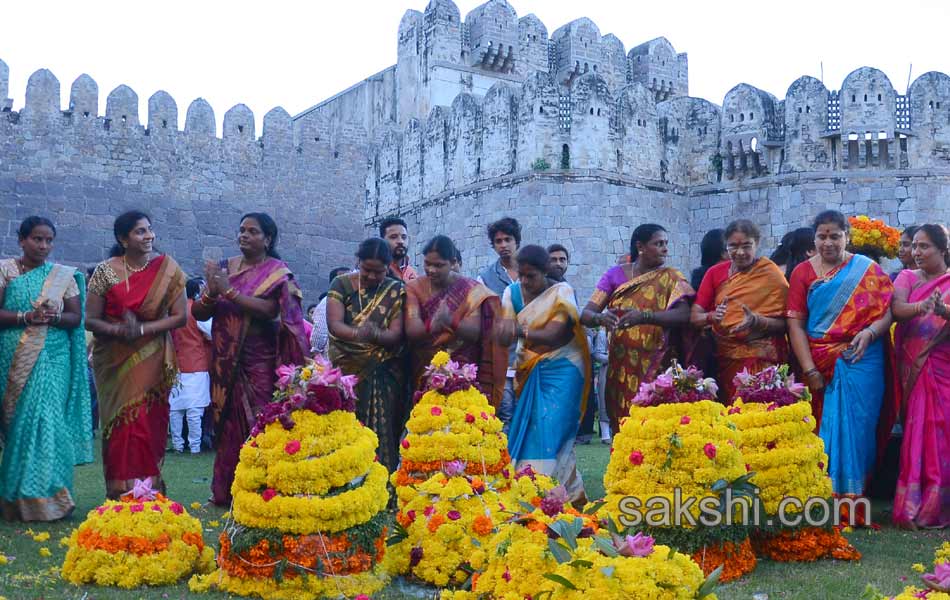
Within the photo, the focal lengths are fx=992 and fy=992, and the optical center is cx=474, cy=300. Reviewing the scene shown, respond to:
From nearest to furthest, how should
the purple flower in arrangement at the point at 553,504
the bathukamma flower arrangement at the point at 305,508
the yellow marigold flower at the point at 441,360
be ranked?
the purple flower in arrangement at the point at 553,504 → the bathukamma flower arrangement at the point at 305,508 → the yellow marigold flower at the point at 441,360

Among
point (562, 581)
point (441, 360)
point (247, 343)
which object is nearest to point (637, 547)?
point (562, 581)

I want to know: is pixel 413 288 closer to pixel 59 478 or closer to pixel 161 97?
pixel 59 478

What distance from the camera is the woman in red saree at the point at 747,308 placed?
18.9 ft

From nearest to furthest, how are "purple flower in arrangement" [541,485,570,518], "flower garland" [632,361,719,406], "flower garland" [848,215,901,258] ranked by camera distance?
1. "purple flower in arrangement" [541,485,570,518]
2. "flower garland" [632,361,719,406]
3. "flower garland" [848,215,901,258]

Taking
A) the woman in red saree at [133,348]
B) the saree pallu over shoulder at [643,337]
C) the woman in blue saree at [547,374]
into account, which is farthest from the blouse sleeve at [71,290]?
the saree pallu over shoulder at [643,337]

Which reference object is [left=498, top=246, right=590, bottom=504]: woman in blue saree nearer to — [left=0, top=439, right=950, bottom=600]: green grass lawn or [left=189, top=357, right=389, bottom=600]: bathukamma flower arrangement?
[left=0, top=439, right=950, bottom=600]: green grass lawn

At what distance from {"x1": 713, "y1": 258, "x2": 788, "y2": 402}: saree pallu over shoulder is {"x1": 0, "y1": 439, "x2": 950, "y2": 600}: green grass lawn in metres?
1.10

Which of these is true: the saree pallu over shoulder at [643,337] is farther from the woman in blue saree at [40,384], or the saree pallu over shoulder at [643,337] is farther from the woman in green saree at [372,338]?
the woman in blue saree at [40,384]

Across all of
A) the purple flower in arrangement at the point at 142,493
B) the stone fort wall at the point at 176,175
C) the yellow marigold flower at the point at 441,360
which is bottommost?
the purple flower in arrangement at the point at 142,493

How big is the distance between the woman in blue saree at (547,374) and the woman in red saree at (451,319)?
0.51ft

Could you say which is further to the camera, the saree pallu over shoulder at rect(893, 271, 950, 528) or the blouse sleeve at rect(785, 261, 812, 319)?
the blouse sleeve at rect(785, 261, 812, 319)

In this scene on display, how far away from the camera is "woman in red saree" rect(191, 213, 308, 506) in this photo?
613 centimetres

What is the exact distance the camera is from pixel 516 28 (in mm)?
25312

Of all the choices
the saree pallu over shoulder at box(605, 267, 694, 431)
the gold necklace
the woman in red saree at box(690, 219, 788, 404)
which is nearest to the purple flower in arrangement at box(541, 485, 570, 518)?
the woman in red saree at box(690, 219, 788, 404)
